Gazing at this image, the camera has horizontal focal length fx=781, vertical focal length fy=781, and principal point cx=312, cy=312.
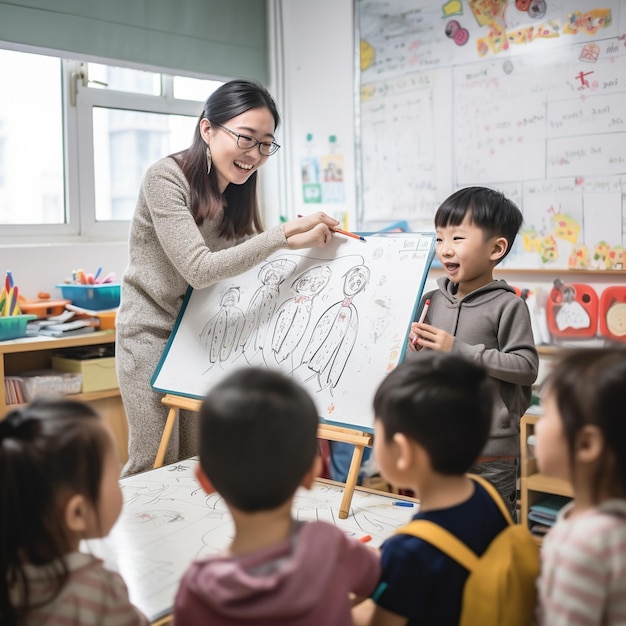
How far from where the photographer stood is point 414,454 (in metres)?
1.22

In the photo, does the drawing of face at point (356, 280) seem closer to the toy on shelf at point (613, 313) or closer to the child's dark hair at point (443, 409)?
the child's dark hair at point (443, 409)

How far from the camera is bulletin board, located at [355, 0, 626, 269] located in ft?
10.7

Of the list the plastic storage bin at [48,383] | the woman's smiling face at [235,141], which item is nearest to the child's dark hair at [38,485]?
the woman's smiling face at [235,141]

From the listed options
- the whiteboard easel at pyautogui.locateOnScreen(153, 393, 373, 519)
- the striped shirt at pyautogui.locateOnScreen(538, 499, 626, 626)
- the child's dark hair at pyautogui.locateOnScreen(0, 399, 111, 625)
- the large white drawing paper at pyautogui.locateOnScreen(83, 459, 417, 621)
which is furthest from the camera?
the whiteboard easel at pyautogui.locateOnScreen(153, 393, 373, 519)

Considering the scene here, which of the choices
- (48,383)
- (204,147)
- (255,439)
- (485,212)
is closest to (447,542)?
(255,439)

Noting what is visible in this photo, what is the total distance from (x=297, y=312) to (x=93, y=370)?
4.83 feet

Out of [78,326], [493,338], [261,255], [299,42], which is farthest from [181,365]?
[299,42]

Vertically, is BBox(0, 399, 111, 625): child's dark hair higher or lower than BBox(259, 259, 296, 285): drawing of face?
lower

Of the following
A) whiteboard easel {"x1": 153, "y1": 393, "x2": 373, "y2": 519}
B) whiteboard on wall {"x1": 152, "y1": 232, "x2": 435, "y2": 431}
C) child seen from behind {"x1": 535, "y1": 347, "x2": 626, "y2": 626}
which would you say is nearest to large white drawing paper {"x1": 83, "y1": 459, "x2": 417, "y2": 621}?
whiteboard easel {"x1": 153, "y1": 393, "x2": 373, "y2": 519}

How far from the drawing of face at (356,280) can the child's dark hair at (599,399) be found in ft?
3.48

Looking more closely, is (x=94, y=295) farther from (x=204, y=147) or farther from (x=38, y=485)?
(x=38, y=485)

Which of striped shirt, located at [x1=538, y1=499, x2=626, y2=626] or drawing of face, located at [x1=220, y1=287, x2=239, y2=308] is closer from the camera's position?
striped shirt, located at [x1=538, y1=499, x2=626, y2=626]

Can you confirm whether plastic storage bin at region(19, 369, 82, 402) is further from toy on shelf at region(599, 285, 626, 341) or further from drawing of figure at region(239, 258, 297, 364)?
toy on shelf at region(599, 285, 626, 341)

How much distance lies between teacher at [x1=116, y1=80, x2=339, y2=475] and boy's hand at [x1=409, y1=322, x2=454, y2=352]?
421 mm
